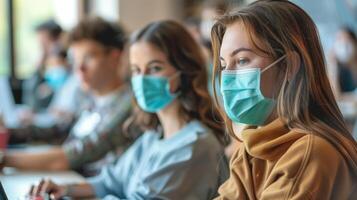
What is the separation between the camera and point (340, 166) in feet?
3.72

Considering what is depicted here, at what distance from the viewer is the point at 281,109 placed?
122cm

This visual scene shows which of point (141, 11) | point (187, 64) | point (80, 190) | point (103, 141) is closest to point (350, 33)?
point (141, 11)

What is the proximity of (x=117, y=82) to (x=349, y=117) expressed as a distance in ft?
7.94

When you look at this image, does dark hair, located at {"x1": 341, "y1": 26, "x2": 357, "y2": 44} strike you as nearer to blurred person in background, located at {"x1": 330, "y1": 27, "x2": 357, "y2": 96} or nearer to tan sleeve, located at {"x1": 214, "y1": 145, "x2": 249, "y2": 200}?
blurred person in background, located at {"x1": 330, "y1": 27, "x2": 357, "y2": 96}

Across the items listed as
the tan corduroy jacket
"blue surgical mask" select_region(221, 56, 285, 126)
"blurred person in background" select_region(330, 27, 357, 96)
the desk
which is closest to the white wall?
"blurred person in background" select_region(330, 27, 357, 96)

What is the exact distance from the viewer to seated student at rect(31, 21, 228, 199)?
1689 mm

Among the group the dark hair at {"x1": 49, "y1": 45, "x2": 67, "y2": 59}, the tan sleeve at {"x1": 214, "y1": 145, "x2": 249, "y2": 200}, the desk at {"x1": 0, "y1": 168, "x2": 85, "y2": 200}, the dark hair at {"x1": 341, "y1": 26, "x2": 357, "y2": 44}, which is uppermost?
the tan sleeve at {"x1": 214, "y1": 145, "x2": 249, "y2": 200}

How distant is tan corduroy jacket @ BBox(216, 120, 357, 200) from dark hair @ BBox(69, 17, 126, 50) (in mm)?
1515

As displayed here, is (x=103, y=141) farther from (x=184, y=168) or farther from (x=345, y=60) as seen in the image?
(x=345, y=60)

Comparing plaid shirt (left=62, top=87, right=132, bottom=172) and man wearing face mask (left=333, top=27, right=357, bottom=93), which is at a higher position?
plaid shirt (left=62, top=87, right=132, bottom=172)

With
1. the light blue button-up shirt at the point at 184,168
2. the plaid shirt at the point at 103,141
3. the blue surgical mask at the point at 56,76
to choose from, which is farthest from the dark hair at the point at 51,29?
the light blue button-up shirt at the point at 184,168

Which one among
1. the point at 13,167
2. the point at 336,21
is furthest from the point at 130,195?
the point at 336,21

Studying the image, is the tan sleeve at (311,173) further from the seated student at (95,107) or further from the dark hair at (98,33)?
the dark hair at (98,33)

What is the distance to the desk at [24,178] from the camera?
6.49ft
